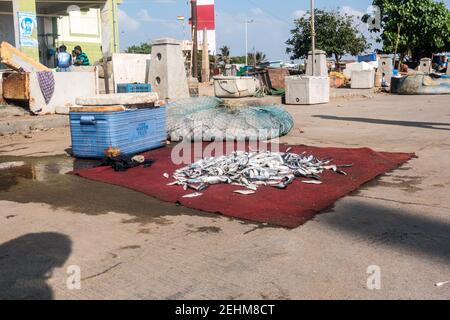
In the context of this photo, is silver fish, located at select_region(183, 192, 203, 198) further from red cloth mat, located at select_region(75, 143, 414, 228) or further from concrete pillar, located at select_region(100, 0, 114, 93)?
concrete pillar, located at select_region(100, 0, 114, 93)

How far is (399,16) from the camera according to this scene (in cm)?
4231

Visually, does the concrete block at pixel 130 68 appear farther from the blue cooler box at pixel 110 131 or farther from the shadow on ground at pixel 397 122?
the blue cooler box at pixel 110 131

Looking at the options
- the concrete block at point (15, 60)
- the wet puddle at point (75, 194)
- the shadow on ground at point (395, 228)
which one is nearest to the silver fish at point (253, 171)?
the wet puddle at point (75, 194)

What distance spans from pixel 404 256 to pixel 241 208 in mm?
1713

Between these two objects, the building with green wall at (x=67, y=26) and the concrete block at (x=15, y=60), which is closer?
the concrete block at (x=15, y=60)

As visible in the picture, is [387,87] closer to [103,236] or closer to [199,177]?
[199,177]

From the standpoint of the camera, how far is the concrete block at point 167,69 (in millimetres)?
13891

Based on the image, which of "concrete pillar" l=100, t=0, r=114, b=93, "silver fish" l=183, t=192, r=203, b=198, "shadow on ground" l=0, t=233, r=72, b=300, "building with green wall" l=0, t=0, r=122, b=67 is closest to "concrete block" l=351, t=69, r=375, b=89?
"building with green wall" l=0, t=0, r=122, b=67

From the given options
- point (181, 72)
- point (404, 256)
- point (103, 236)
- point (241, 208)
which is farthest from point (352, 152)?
point (181, 72)

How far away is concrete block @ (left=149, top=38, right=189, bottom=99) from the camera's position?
13.9 m

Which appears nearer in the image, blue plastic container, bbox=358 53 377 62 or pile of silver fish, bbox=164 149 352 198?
pile of silver fish, bbox=164 149 352 198

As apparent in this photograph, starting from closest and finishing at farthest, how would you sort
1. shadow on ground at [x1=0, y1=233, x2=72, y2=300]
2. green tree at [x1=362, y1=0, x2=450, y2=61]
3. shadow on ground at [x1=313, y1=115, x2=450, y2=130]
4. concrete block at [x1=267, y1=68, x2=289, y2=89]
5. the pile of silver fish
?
shadow on ground at [x1=0, y1=233, x2=72, y2=300] → the pile of silver fish → shadow on ground at [x1=313, y1=115, x2=450, y2=130] → concrete block at [x1=267, y1=68, x2=289, y2=89] → green tree at [x1=362, y1=0, x2=450, y2=61]

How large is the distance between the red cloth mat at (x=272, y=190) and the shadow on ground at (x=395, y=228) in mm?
299

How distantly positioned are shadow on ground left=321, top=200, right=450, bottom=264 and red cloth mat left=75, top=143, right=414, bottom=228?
0.30 m
